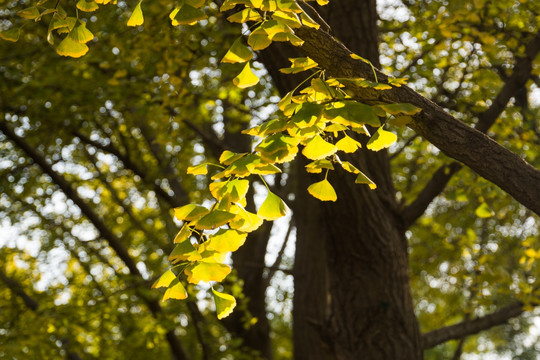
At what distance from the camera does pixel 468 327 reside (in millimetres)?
5309

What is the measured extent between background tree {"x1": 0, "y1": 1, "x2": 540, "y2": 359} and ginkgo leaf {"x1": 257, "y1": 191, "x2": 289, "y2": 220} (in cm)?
52

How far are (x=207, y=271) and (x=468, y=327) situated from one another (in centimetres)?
422

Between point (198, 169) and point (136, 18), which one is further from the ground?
point (136, 18)

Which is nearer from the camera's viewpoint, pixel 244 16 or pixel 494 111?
pixel 244 16

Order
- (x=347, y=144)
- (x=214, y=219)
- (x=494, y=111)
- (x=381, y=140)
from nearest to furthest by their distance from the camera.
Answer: (x=214, y=219)
(x=381, y=140)
(x=347, y=144)
(x=494, y=111)

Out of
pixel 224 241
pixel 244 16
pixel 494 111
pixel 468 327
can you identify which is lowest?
pixel 224 241

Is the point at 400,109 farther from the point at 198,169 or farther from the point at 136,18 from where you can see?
the point at 136,18

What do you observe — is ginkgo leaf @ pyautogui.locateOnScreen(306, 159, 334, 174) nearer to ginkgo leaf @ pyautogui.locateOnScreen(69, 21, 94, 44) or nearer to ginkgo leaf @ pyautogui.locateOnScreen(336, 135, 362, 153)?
ginkgo leaf @ pyautogui.locateOnScreen(336, 135, 362, 153)

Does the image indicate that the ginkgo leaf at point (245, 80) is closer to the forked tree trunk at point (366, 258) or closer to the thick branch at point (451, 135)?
the thick branch at point (451, 135)

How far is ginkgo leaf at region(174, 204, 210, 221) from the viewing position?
1.75 meters

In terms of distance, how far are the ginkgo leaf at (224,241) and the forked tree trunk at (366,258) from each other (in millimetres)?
2063

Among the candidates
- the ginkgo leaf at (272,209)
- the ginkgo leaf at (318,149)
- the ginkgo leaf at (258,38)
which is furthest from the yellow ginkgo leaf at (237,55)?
the ginkgo leaf at (272,209)

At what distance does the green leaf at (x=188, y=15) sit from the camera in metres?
1.70

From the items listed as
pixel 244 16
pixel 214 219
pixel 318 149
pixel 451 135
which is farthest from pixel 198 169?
pixel 451 135
